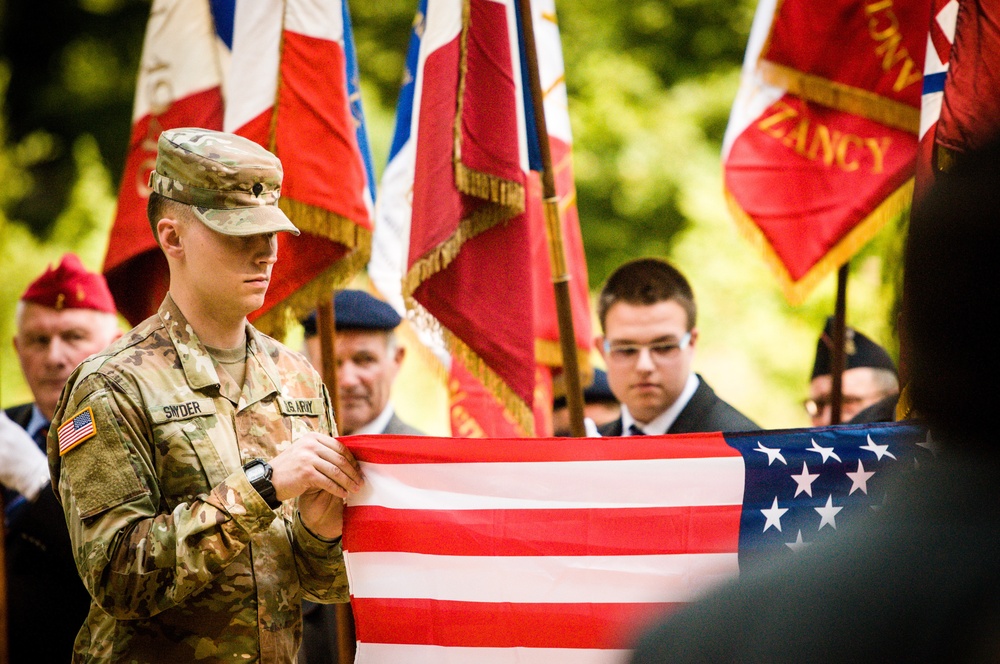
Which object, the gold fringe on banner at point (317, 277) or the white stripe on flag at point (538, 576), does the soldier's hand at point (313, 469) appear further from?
the gold fringe on banner at point (317, 277)

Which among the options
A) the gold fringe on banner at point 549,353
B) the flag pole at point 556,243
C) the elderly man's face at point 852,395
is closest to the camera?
the flag pole at point 556,243

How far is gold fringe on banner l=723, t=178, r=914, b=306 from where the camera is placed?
5160 millimetres

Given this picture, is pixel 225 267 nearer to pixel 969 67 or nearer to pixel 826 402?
pixel 969 67

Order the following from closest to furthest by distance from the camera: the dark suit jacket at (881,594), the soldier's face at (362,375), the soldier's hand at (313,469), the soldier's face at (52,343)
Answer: the dark suit jacket at (881,594) → the soldier's hand at (313,469) → the soldier's face at (52,343) → the soldier's face at (362,375)

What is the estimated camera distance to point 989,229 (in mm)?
1101

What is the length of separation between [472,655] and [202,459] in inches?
35.1

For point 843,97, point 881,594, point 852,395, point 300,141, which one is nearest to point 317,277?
point 300,141

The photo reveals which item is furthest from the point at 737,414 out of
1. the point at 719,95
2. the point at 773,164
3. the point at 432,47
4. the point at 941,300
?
the point at 719,95

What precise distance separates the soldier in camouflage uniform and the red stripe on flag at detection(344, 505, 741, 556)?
0.12 metres

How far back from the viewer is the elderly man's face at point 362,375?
5379mm

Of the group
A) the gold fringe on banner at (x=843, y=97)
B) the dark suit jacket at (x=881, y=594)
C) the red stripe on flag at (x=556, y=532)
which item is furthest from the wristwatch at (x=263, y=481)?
the gold fringe on banner at (x=843, y=97)

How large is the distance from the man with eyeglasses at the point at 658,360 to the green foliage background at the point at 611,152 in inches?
175

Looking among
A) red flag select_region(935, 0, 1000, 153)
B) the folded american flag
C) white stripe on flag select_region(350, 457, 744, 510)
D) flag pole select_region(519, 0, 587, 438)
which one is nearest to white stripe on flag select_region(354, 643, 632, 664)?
the folded american flag

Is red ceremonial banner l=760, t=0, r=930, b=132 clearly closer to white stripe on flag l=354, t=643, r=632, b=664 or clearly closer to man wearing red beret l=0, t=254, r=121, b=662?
white stripe on flag l=354, t=643, r=632, b=664
